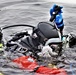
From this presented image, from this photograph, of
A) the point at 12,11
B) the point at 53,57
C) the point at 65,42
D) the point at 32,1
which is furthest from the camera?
the point at 32,1

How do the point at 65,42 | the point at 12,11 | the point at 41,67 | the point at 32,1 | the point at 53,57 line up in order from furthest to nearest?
the point at 32,1, the point at 12,11, the point at 65,42, the point at 53,57, the point at 41,67

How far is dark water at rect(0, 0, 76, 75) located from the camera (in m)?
7.66

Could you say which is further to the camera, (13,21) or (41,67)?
(13,21)

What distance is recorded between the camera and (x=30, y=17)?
553 inches

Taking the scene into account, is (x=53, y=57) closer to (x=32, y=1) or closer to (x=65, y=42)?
(x=65, y=42)

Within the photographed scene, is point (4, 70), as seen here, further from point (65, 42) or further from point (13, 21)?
point (13, 21)


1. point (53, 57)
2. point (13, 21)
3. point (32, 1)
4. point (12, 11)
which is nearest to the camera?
point (53, 57)

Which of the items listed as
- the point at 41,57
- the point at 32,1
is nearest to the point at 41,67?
the point at 41,57

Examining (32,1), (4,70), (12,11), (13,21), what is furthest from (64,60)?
(32,1)

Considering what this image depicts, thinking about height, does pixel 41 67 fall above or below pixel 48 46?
below

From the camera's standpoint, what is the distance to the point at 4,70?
297 inches

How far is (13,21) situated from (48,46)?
21.2ft

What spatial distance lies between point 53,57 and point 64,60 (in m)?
0.63

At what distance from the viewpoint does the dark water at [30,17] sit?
7664 millimetres
